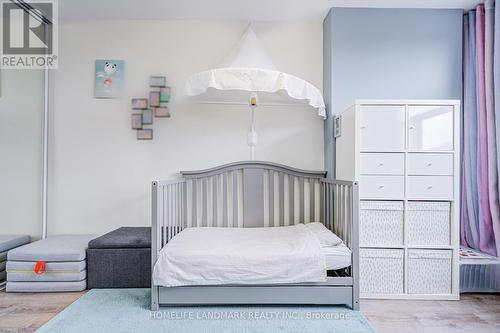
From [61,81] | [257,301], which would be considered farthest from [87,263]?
[61,81]

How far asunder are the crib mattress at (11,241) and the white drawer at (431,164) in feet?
10.4

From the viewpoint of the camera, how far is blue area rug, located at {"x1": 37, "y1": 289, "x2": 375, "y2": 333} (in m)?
1.72

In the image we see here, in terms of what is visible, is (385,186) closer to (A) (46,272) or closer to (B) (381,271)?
(B) (381,271)

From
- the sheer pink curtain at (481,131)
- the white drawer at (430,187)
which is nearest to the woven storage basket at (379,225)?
the white drawer at (430,187)

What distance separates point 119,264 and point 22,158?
152 cm

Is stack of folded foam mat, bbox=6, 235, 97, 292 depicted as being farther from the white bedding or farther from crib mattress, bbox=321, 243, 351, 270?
crib mattress, bbox=321, 243, 351, 270

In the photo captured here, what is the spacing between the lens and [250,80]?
209cm

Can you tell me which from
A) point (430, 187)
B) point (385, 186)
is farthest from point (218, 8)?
point (430, 187)

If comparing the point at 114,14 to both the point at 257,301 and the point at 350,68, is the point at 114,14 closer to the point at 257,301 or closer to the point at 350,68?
the point at 350,68

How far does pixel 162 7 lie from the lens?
2637 millimetres

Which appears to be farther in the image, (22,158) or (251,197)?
(22,158)

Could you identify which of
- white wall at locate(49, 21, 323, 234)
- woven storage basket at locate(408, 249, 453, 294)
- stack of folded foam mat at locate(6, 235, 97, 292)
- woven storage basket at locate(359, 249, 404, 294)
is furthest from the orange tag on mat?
woven storage basket at locate(408, 249, 453, 294)

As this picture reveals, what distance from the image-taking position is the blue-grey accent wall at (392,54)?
2.62 metres

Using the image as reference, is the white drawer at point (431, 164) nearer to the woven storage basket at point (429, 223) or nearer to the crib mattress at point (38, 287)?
the woven storage basket at point (429, 223)
